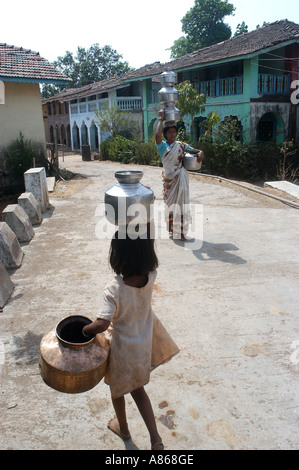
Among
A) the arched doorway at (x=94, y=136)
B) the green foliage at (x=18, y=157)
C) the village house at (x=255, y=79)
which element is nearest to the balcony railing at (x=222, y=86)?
the village house at (x=255, y=79)

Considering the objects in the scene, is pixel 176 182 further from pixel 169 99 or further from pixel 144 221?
pixel 144 221

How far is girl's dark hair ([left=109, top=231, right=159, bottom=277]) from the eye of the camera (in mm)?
2156

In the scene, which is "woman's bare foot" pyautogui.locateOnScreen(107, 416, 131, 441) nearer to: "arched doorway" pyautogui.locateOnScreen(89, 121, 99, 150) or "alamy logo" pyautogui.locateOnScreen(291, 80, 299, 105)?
"alamy logo" pyautogui.locateOnScreen(291, 80, 299, 105)

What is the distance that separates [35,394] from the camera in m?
2.83

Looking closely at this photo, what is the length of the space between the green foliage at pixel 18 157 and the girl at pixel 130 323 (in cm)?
1150

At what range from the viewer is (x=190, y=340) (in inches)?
138

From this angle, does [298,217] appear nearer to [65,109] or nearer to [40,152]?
[40,152]

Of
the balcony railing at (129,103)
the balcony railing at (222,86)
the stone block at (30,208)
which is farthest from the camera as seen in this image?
the balcony railing at (129,103)

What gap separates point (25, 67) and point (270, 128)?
1302cm

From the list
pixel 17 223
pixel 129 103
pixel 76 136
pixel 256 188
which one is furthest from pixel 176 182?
pixel 76 136

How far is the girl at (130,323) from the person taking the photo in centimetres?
216

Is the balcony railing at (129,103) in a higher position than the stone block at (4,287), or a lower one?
higher

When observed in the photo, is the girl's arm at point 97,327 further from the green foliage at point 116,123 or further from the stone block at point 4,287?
the green foliage at point 116,123

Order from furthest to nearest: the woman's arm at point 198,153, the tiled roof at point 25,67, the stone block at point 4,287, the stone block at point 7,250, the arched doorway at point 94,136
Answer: the arched doorway at point 94,136
the tiled roof at point 25,67
the woman's arm at point 198,153
the stone block at point 7,250
the stone block at point 4,287
